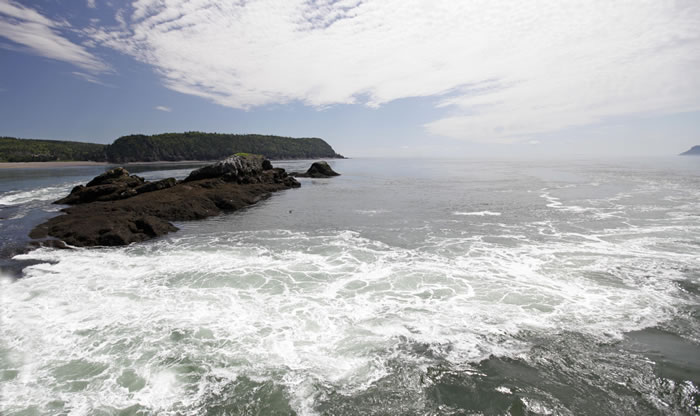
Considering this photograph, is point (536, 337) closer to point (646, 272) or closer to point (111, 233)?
point (646, 272)

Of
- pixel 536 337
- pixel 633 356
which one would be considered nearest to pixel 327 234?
pixel 536 337

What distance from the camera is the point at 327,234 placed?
16625 mm

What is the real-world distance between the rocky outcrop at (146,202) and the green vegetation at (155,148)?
4644 inches

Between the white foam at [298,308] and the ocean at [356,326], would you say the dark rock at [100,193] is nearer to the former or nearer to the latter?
the ocean at [356,326]

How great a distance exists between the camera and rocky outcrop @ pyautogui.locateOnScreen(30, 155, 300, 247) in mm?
15016

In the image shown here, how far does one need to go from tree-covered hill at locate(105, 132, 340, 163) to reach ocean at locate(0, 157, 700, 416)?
145m

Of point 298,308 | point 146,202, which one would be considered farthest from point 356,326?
point 146,202

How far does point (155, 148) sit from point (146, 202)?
143539mm

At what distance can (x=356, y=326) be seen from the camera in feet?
25.0

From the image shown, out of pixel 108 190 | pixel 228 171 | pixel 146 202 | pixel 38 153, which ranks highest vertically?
pixel 38 153

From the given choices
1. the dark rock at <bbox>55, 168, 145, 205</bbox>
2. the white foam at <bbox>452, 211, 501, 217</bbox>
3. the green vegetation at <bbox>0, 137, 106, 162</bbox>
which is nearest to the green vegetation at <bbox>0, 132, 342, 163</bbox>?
the green vegetation at <bbox>0, 137, 106, 162</bbox>

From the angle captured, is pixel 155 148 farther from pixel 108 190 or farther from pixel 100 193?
pixel 100 193

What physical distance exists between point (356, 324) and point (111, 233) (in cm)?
1315

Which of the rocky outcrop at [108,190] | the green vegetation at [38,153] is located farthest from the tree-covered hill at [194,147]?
the rocky outcrop at [108,190]
